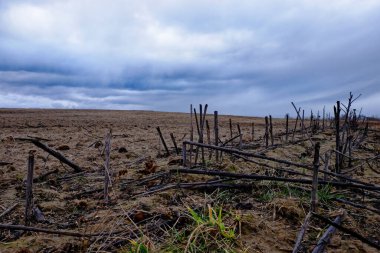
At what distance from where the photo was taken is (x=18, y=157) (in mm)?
6773

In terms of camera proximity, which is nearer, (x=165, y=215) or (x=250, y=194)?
(x=165, y=215)

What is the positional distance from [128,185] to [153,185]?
0.30 metres

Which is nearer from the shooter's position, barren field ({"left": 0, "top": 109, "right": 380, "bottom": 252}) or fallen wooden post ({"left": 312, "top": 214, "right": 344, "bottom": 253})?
fallen wooden post ({"left": 312, "top": 214, "right": 344, "bottom": 253})

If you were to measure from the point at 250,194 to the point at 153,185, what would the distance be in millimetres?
1146

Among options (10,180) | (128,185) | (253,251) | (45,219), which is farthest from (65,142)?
(253,251)

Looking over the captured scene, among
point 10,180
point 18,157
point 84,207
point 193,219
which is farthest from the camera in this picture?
point 18,157

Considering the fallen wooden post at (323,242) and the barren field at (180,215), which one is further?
the barren field at (180,215)

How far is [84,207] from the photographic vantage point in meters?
3.50

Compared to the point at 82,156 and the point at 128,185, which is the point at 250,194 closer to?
the point at 128,185

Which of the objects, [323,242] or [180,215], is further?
[180,215]

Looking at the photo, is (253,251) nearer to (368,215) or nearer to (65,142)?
(368,215)

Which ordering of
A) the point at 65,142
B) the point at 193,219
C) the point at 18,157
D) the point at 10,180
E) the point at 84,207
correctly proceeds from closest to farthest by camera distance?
the point at 193,219 < the point at 84,207 < the point at 10,180 < the point at 18,157 < the point at 65,142

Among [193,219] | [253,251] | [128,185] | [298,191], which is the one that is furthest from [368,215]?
[128,185]

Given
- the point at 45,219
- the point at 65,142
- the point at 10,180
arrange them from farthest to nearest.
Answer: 1. the point at 65,142
2. the point at 10,180
3. the point at 45,219
